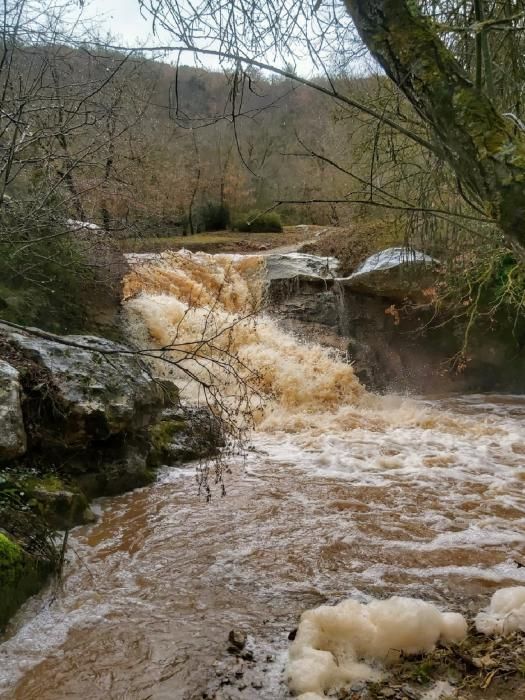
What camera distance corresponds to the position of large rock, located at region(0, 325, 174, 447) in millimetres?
4609

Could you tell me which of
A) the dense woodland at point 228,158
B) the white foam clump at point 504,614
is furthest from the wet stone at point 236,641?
the dense woodland at point 228,158

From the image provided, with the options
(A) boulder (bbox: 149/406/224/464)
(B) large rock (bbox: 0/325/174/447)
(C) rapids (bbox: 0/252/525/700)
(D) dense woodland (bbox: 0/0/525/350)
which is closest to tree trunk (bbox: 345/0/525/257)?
(D) dense woodland (bbox: 0/0/525/350)

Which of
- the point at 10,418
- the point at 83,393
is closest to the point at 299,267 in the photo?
the point at 83,393

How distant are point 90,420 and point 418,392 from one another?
23.2 ft

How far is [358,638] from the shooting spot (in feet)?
7.78

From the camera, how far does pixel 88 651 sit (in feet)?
8.54

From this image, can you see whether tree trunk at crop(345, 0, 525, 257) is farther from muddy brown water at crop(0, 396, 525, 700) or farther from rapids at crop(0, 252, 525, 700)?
muddy brown water at crop(0, 396, 525, 700)

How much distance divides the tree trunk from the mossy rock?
282 centimetres

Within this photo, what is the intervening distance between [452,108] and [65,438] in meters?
4.11

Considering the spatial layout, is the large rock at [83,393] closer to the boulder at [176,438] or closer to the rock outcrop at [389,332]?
the boulder at [176,438]

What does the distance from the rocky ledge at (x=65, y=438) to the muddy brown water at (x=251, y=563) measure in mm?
219

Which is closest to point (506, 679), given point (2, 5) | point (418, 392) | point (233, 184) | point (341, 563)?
point (341, 563)

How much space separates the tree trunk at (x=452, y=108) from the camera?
4.24ft

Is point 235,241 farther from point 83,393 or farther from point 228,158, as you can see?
point 83,393
